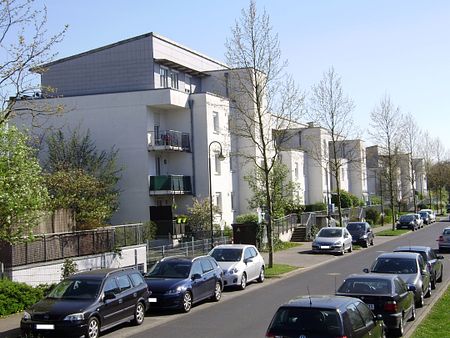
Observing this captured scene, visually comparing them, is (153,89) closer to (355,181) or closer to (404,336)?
(404,336)

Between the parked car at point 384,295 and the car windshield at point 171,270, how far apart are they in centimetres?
640

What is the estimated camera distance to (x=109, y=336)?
1538cm

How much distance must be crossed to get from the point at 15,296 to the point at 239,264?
27.7 ft

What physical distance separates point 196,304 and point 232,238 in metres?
20.4

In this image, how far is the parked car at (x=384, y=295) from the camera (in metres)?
13.8

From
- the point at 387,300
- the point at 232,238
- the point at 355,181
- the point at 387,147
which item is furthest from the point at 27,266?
the point at 355,181

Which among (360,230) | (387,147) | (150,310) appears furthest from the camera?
(387,147)

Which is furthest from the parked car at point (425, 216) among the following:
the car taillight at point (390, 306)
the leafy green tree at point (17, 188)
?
the car taillight at point (390, 306)

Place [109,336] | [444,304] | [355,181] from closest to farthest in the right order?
[109,336] → [444,304] → [355,181]

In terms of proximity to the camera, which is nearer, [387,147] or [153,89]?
[153,89]

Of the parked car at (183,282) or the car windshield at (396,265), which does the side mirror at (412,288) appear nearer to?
the car windshield at (396,265)

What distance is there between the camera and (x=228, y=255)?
24688 mm

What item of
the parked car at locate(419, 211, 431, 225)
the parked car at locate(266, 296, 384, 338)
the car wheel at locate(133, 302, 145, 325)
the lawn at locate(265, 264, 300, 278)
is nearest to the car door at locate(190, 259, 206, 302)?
the car wheel at locate(133, 302, 145, 325)

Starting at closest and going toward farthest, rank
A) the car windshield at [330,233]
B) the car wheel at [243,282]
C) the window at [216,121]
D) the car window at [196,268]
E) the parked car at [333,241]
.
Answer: the car window at [196,268] < the car wheel at [243,282] < the parked car at [333,241] < the car windshield at [330,233] < the window at [216,121]
